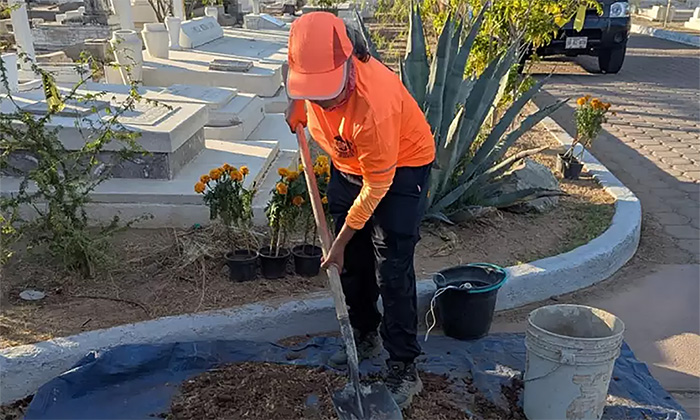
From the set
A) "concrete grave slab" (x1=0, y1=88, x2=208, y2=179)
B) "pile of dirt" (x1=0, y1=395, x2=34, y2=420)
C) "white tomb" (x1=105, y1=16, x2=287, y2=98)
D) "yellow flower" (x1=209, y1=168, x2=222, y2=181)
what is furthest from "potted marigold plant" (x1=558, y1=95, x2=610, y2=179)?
"pile of dirt" (x1=0, y1=395, x2=34, y2=420)

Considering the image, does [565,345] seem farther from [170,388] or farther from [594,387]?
[170,388]

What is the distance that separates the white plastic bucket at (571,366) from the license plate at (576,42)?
888cm

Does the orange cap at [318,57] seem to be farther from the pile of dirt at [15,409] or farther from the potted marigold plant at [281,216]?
the pile of dirt at [15,409]

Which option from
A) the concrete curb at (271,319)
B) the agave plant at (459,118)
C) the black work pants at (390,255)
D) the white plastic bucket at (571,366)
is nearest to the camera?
the white plastic bucket at (571,366)

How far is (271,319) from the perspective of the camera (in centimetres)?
309

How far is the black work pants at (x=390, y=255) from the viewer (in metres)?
2.46

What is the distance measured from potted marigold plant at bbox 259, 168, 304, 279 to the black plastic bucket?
2.73 ft

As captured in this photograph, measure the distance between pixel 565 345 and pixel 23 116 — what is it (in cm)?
279

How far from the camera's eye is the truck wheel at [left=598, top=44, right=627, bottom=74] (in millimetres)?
10812

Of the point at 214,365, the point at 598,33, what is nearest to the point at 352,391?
the point at 214,365

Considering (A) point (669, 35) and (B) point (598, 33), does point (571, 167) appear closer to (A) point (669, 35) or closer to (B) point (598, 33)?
(B) point (598, 33)

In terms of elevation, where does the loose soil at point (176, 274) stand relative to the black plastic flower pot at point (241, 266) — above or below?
below

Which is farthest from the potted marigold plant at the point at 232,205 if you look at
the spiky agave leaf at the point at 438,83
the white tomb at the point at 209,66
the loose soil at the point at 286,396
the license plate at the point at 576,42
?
the license plate at the point at 576,42

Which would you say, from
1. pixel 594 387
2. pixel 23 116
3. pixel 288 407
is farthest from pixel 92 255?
pixel 594 387
